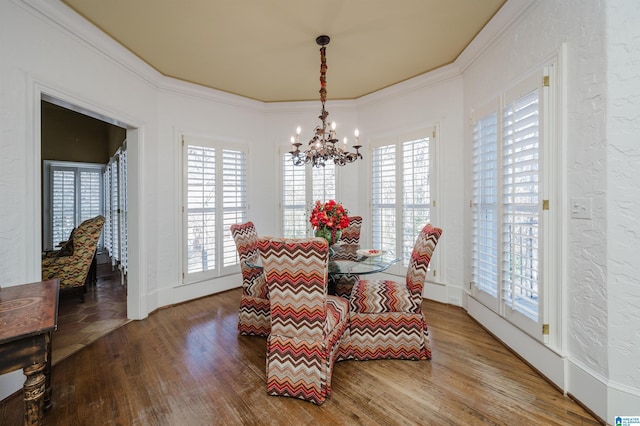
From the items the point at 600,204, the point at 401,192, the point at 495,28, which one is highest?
the point at 495,28

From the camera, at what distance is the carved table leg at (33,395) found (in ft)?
3.48

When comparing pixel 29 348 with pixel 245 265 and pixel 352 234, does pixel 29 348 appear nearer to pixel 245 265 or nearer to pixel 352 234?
pixel 245 265

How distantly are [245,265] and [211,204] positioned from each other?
63.2 inches

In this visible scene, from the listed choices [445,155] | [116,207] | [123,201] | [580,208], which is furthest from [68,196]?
[580,208]

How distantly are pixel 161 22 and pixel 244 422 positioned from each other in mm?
3179

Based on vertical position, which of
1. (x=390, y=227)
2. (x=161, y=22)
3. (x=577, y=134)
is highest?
(x=161, y=22)

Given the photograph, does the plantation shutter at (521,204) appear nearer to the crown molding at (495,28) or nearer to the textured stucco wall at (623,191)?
the textured stucco wall at (623,191)

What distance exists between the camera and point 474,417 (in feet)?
5.28

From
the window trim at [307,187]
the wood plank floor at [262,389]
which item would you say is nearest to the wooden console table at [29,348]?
the wood plank floor at [262,389]

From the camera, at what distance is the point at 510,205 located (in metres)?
2.34

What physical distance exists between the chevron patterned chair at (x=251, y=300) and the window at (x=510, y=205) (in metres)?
2.14

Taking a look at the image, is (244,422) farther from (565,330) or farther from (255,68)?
(255,68)

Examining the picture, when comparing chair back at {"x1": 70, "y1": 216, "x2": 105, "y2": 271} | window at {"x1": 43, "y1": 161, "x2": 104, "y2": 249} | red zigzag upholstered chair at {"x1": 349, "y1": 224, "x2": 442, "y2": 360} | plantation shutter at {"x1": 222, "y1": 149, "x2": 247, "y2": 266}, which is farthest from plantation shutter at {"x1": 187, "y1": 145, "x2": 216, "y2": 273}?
window at {"x1": 43, "y1": 161, "x2": 104, "y2": 249}

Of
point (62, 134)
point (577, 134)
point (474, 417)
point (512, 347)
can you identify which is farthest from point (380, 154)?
point (62, 134)
